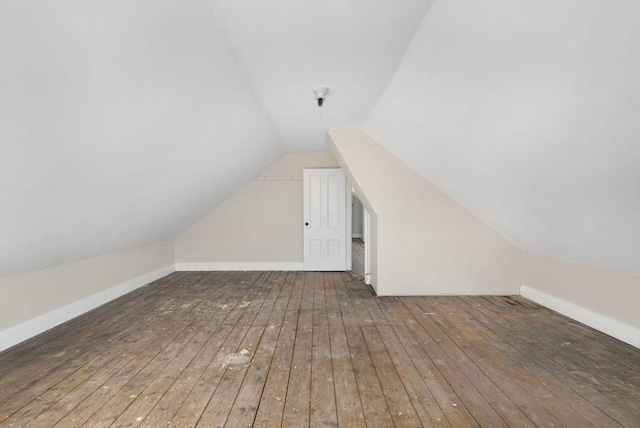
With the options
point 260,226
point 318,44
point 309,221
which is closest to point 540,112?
point 318,44

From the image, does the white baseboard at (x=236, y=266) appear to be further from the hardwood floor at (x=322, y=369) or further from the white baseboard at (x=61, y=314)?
the hardwood floor at (x=322, y=369)

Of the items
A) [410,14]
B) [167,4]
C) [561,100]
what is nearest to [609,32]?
[561,100]

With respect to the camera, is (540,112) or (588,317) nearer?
(540,112)

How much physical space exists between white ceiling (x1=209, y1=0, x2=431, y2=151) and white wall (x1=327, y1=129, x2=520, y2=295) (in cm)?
138

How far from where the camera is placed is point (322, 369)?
95.7 inches

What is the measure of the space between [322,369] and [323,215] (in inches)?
150

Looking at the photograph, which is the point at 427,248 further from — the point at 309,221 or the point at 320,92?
the point at 320,92

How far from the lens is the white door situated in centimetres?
605

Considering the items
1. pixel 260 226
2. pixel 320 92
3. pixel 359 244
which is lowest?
pixel 359 244

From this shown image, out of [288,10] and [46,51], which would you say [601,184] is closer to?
[288,10]

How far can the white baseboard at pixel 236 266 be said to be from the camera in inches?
240

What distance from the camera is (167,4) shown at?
1.58 meters

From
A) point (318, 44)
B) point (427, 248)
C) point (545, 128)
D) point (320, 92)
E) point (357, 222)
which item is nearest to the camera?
point (545, 128)

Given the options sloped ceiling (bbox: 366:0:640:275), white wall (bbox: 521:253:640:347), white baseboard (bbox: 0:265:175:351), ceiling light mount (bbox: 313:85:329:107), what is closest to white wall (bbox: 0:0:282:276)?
ceiling light mount (bbox: 313:85:329:107)
